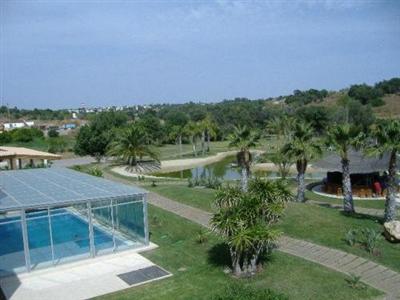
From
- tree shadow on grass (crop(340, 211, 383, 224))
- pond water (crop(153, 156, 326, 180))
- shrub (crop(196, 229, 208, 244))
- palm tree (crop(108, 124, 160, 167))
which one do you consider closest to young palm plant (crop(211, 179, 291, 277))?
shrub (crop(196, 229, 208, 244))

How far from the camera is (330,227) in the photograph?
1717 cm

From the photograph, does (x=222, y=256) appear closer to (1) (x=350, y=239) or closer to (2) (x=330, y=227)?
(1) (x=350, y=239)

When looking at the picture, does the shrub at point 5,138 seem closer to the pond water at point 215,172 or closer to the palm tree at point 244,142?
the pond water at point 215,172

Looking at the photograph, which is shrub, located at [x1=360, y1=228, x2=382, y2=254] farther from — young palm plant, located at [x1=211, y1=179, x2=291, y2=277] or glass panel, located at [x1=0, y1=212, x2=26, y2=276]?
glass panel, located at [x1=0, y1=212, x2=26, y2=276]

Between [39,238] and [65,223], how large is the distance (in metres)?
1.12

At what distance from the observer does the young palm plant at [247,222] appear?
12656 millimetres

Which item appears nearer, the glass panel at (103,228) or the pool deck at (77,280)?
the pool deck at (77,280)

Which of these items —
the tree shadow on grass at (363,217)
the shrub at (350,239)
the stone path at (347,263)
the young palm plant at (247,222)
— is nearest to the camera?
the stone path at (347,263)

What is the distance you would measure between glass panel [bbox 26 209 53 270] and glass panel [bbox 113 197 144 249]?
2687 mm

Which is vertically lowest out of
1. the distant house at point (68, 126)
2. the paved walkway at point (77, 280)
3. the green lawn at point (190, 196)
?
the paved walkway at point (77, 280)

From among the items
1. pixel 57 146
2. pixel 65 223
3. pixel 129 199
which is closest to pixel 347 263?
pixel 129 199

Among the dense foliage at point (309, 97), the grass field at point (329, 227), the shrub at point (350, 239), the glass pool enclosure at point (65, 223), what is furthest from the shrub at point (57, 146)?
the dense foliage at point (309, 97)

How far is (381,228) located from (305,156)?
612 centimetres

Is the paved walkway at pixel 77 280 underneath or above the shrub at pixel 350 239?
underneath
